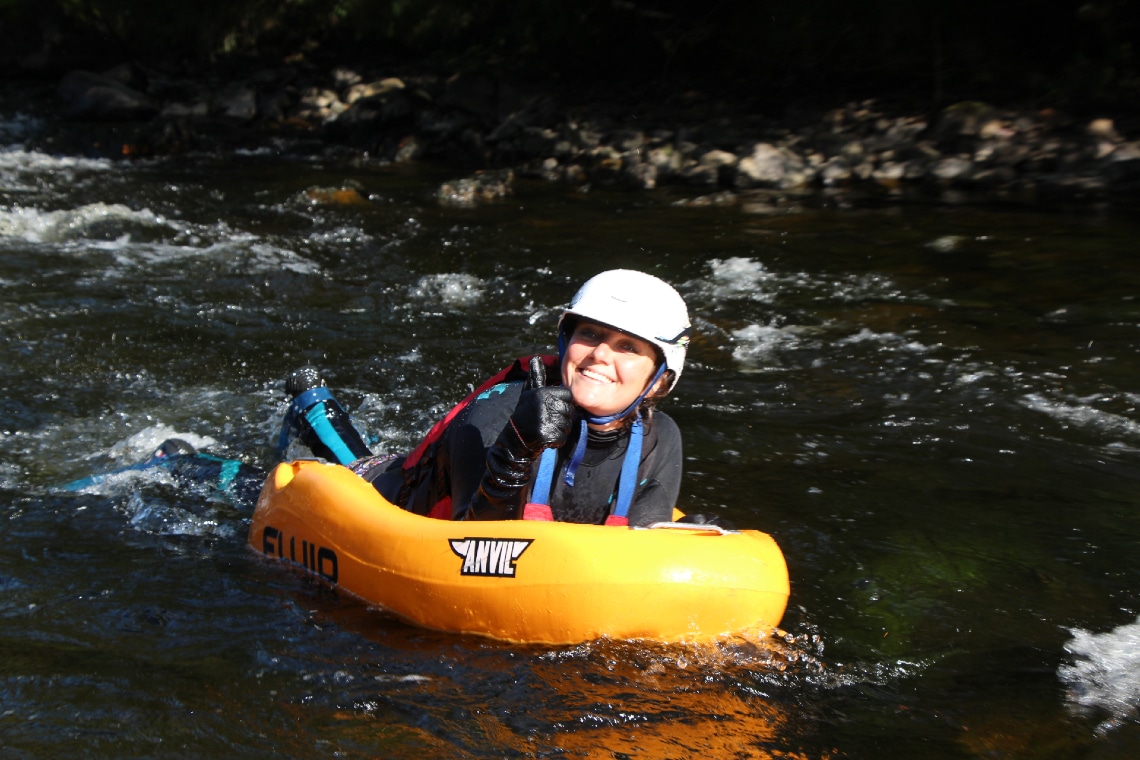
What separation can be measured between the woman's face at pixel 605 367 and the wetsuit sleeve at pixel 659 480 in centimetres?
25

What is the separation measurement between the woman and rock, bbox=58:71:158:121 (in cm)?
1347

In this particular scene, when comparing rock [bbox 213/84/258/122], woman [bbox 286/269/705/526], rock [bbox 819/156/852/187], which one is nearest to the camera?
woman [bbox 286/269/705/526]

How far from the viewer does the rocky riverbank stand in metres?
10.4

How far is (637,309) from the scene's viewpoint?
3.41m

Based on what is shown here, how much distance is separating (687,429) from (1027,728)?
2.65 metres

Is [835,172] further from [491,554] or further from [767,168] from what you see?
[491,554]

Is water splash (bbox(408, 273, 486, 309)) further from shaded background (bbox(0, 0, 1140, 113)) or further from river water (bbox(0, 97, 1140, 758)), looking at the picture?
shaded background (bbox(0, 0, 1140, 113))

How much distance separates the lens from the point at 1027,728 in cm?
313

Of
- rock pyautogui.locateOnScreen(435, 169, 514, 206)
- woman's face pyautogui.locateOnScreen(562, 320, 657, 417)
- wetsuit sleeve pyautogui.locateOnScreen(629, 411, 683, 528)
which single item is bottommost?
wetsuit sleeve pyautogui.locateOnScreen(629, 411, 683, 528)

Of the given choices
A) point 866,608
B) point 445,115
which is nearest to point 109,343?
point 866,608

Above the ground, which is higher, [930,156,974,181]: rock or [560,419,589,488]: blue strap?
[930,156,974,181]: rock

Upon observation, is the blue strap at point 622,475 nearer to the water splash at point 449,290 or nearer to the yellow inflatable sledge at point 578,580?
the yellow inflatable sledge at point 578,580

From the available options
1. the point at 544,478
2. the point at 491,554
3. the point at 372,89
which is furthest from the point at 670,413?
the point at 372,89

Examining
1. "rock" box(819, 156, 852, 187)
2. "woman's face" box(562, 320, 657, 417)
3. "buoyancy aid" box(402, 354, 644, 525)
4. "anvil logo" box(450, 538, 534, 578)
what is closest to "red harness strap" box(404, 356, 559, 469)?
"buoyancy aid" box(402, 354, 644, 525)
